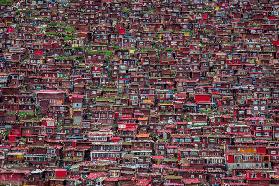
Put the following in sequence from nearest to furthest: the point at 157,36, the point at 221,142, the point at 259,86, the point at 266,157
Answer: the point at 266,157
the point at 221,142
the point at 259,86
the point at 157,36

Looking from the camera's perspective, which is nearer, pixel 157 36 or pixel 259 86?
pixel 259 86

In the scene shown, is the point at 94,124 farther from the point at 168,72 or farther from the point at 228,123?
the point at 168,72

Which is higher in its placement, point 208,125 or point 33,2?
point 33,2

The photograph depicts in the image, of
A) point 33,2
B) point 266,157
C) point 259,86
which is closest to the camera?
point 266,157

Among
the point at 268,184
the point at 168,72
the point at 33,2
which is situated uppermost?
the point at 33,2

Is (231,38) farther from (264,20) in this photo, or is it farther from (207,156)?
(207,156)

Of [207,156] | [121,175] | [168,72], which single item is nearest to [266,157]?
[207,156]
